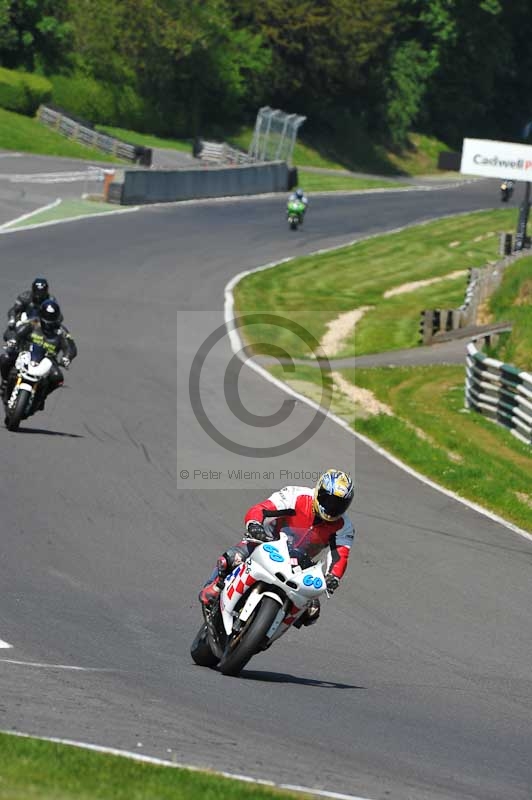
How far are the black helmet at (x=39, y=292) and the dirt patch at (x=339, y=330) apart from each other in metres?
14.1

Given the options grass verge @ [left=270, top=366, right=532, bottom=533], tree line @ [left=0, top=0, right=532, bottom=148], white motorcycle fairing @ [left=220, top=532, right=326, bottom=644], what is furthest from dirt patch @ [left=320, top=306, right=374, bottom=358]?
tree line @ [left=0, top=0, right=532, bottom=148]

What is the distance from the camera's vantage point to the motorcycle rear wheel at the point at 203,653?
1051 centimetres

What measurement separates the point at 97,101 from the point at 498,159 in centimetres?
2978

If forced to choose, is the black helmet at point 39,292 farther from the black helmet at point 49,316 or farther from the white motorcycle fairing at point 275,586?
the white motorcycle fairing at point 275,586

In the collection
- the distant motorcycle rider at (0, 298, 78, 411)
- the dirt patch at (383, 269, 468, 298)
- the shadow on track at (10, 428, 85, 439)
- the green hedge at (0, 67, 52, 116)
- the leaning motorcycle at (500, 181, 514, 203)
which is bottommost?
the leaning motorcycle at (500, 181, 514, 203)

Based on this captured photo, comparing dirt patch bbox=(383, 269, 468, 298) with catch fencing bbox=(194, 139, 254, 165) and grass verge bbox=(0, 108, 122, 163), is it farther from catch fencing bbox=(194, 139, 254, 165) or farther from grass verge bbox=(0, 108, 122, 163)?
catch fencing bbox=(194, 139, 254, 165)

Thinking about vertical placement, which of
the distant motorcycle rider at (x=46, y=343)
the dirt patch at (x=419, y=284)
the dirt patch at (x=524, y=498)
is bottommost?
the dirt patch at (x=419, y=284)

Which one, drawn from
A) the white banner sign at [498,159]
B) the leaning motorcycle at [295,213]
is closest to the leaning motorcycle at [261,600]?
→ the leaning motorcycle at [295,213]

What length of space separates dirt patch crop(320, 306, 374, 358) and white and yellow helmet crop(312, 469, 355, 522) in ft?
76.3

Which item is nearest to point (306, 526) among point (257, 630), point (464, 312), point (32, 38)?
point (257, 630)

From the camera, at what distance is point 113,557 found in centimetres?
1417

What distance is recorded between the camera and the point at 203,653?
10.5 metres

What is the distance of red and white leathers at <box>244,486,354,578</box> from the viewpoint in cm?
1048

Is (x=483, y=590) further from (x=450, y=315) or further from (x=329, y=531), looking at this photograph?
(x=450, y=315)
